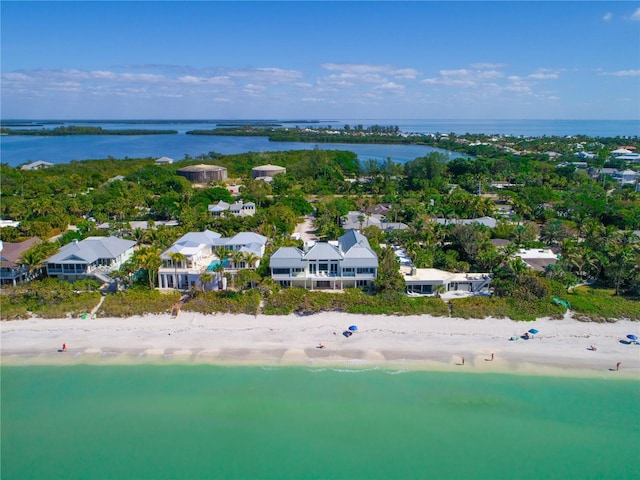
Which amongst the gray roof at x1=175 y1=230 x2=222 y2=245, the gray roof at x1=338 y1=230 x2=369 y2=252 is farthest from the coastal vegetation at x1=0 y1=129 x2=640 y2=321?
the gray roof at x1=175 y1=230 x2=222 y2=245

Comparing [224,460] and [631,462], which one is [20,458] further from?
[631,462]

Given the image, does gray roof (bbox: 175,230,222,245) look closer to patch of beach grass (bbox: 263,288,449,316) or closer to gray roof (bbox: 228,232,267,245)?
gray roof (bbox: 228,232,267,245)

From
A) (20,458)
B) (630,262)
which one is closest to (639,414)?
(630,262)

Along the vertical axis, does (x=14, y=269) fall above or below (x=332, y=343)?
above

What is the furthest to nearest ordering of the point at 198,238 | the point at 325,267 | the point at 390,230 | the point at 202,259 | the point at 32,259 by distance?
1. the point at 390,230
2. the point at 198,238
3. the point at 202,259
4. the point at 325,267
5. the point at 32,259

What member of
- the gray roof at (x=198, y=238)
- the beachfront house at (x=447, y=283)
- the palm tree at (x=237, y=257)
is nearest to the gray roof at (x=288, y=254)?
the palm tree at (x=237, y=257)

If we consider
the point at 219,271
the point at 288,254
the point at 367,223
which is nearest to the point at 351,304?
the point at 288,254

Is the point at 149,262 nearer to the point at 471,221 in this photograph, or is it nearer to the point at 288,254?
the point at 288,254
